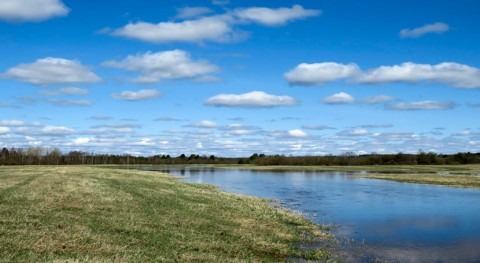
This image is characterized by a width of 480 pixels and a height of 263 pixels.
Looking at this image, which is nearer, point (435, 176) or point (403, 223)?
point (403, 223)

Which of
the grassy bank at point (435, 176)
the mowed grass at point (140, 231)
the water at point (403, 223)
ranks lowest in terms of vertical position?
the water at point (403, 223)

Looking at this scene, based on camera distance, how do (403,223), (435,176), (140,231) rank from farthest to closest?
(435,176) → (403,223) → (140,231)

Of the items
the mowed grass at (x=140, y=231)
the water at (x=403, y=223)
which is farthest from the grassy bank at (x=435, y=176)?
the mowed grass at (x=140, y=231)

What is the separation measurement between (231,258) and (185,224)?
7203mm

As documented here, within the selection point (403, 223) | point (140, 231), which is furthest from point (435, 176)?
point (140, 231)

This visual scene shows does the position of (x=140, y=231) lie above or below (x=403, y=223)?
above

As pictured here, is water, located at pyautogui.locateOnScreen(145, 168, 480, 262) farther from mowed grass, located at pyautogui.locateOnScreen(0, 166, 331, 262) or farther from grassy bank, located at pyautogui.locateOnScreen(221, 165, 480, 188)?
grassy bank, located at pyautogui.locateOnScreen(221, 165, 480, 188)

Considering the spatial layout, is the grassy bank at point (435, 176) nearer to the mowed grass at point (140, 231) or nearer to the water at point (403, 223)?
the water at point (403, 223)

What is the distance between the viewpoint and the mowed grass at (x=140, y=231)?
1531 cm

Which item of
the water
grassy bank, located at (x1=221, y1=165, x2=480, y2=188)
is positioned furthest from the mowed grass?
grassy bank, located at (x1=221, y1=165, x2=480, y2=188)

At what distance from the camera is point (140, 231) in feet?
65.3

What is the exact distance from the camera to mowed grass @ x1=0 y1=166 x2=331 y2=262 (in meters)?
15.3

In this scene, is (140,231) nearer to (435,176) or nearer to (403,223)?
(403,223)

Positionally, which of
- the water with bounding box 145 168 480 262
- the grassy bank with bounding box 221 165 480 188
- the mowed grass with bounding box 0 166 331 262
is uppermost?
the grassy bank with bounding box 221 165 480 188
